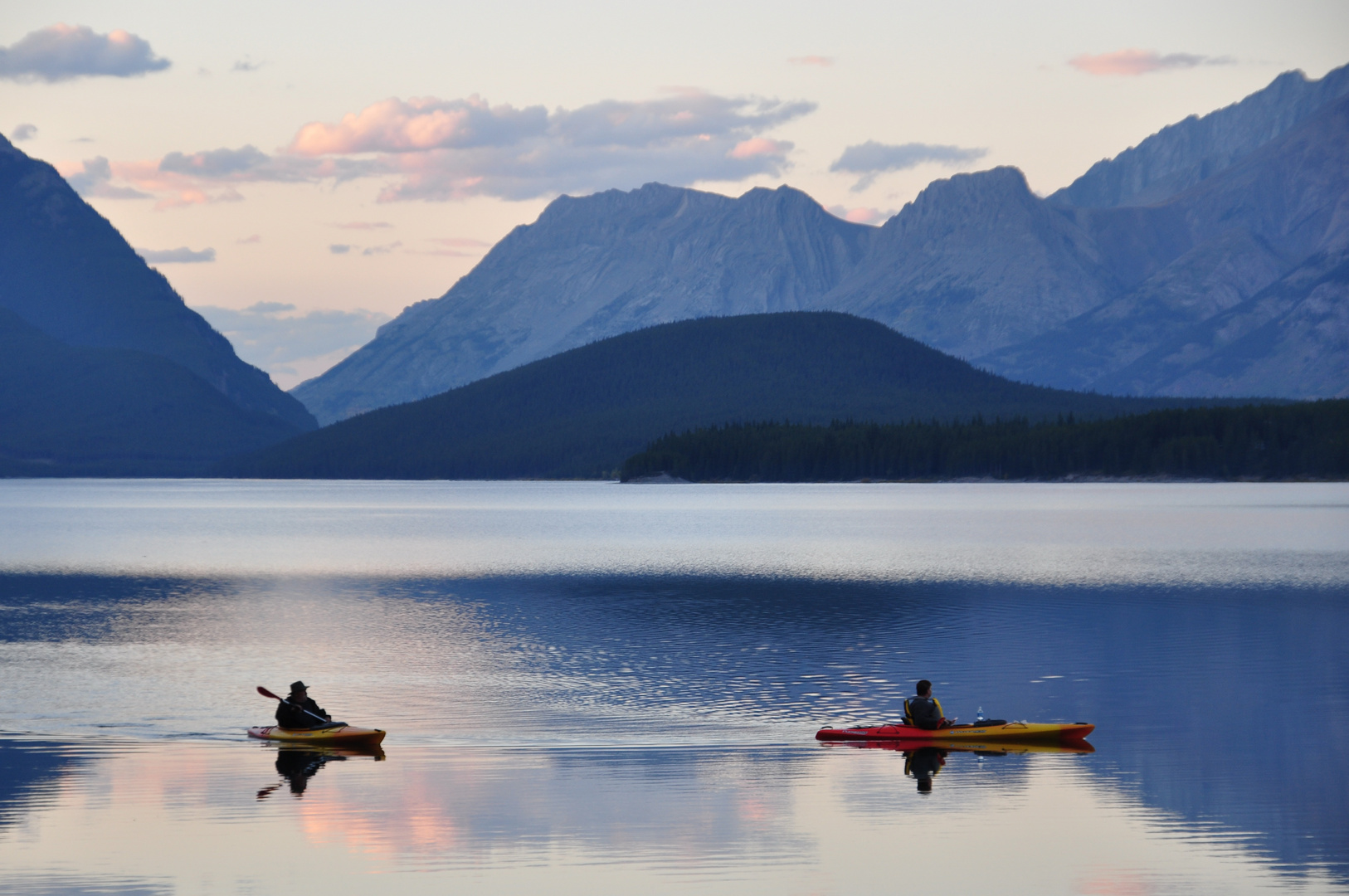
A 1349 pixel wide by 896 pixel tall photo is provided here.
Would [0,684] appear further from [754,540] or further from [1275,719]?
[754,540]

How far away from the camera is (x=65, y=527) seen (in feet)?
564

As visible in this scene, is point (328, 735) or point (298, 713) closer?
point (328, 735)

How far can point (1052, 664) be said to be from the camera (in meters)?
53.8

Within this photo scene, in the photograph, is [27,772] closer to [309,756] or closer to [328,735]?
[309,756]

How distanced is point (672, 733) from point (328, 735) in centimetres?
912

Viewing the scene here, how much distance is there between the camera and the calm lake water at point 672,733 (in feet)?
88.3

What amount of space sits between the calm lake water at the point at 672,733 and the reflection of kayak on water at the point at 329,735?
1.70 ft

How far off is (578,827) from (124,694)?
2445 centimetres


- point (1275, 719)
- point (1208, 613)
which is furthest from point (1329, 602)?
point (1275, 719)

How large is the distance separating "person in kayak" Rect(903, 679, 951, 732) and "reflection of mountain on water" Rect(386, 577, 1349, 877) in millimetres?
3656

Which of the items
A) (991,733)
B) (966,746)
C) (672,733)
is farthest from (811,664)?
(991,733)

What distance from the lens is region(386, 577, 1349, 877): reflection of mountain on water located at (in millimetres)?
34000

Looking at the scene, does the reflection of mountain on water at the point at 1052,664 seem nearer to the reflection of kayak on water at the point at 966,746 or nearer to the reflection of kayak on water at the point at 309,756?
the reflection of kayak on water at the point at 966,746

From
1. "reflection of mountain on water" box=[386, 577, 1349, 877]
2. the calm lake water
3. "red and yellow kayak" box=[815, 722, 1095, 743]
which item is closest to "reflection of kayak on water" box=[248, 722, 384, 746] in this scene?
the calm lake water
